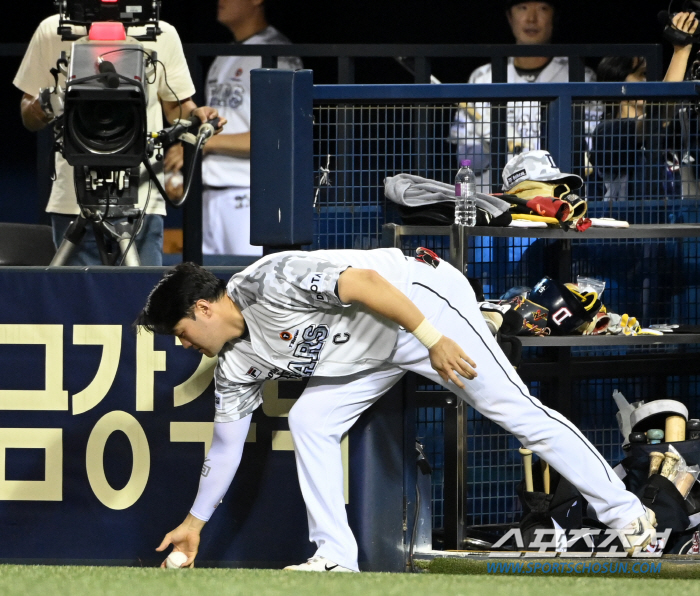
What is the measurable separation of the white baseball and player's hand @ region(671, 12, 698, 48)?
302 centimetres

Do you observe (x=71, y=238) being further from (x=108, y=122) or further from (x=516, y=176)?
(x=516, y=176)

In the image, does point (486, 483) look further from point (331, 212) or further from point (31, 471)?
point (31, 471)

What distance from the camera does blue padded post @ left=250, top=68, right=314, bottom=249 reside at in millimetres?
3533

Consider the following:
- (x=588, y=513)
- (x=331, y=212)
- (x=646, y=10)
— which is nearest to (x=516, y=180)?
(x=331, y=212)

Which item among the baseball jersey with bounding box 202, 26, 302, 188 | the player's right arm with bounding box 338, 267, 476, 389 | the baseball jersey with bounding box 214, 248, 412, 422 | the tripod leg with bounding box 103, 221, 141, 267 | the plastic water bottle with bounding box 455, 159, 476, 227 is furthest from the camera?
the baseball jersey with bounding box 202, 26, 302, 188

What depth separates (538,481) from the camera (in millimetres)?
3924

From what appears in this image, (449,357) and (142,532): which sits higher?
(449,357)

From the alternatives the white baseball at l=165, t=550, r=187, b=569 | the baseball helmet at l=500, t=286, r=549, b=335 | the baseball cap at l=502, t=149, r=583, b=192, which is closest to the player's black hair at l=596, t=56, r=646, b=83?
the baseball cap at l=502, t=149, r=583, b=192

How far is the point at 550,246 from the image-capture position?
13.5 feet

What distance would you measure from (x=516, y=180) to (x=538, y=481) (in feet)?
3.70

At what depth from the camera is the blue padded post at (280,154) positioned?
11.6 feet

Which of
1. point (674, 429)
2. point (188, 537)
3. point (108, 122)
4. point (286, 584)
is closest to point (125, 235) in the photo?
point (108, 122)

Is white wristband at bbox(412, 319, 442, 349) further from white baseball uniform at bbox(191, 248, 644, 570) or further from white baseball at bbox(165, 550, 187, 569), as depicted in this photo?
white baseball at bbox(165, 550, 187, 569)

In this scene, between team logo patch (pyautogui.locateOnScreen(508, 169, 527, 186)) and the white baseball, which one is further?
team logo patch (pyautogui.locateOnScreen(508, 169, 527, 186))
